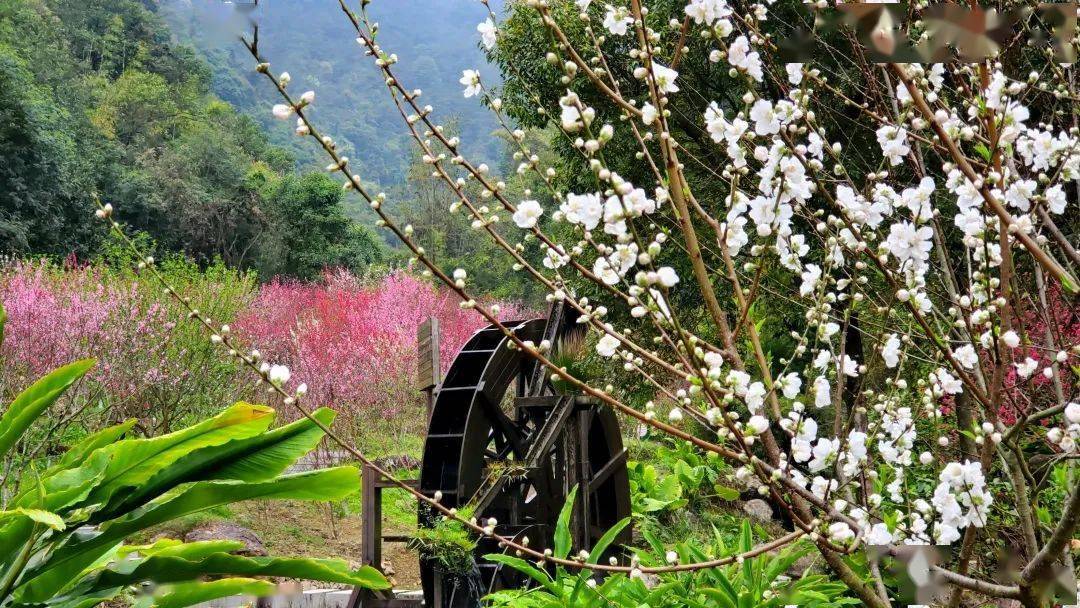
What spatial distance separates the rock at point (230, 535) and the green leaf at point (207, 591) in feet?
17.6

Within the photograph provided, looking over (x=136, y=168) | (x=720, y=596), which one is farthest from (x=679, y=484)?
(x=136, y=168)

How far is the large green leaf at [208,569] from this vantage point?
268cm

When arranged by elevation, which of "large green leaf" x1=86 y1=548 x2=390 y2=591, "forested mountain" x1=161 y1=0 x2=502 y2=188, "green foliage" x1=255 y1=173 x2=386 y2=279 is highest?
"forested mountain" x1=161 y1=0 x2=502 y2=188

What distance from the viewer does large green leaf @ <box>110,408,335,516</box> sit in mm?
2750

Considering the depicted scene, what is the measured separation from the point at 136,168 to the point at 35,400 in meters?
21.2

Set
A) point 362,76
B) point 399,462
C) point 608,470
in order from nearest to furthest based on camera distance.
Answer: point 608,470 → point 399,462 → point 362,76

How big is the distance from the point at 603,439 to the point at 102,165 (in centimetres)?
1776

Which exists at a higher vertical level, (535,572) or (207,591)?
(207,591)

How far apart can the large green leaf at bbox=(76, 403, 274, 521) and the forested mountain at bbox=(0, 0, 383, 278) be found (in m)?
16.3

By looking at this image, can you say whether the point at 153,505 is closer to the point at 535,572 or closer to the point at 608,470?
the point at 535,572

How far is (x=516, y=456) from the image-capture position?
709 cm

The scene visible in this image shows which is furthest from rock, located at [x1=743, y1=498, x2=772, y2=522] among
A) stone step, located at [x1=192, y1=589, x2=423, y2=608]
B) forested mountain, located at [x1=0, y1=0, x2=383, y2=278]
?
forested mountain, located at [x1=0, y1=0, x2=383, y2=278]

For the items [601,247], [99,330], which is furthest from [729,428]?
[99,330]

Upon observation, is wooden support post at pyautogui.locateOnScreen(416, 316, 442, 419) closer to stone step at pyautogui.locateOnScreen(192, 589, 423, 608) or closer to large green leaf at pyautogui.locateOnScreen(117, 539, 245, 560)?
stone step at pyautogui.locateOnScreen(192, 589, 423, 608)
